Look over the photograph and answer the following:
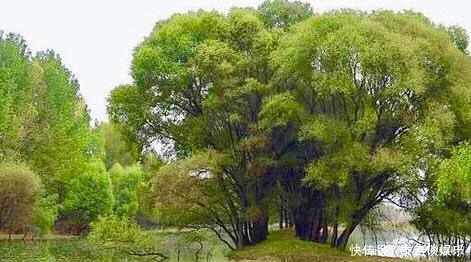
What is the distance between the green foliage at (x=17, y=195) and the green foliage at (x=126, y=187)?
21.3 meters

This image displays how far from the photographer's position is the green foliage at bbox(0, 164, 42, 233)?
51469 mm

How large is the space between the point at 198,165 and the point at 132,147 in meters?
6.91

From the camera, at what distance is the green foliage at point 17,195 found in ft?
169

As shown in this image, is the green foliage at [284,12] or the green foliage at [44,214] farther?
the green foliage at [44,214]

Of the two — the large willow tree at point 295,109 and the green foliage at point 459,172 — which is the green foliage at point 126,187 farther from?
the green foliage at point 459,172

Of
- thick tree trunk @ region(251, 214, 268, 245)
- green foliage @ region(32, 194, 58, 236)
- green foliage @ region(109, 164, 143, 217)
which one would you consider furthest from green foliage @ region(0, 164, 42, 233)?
green foliage @ region(109, 164, 143, 217)

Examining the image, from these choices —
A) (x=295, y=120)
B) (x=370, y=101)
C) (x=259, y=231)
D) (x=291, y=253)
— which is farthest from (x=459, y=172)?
(x=259, y=231)

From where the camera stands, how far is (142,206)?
1535 inches

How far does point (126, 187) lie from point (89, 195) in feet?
37.6

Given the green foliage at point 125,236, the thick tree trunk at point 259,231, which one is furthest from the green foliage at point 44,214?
the thick tree trunk at point 259,231

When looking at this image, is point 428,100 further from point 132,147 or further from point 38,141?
point 38,141

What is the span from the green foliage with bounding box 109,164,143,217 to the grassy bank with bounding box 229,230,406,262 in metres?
41.7

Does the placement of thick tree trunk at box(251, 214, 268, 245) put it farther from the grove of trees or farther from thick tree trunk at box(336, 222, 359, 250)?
thick tree trunk at box(336, 222, 359, 250)

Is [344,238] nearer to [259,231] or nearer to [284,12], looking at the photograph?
[259,231]
